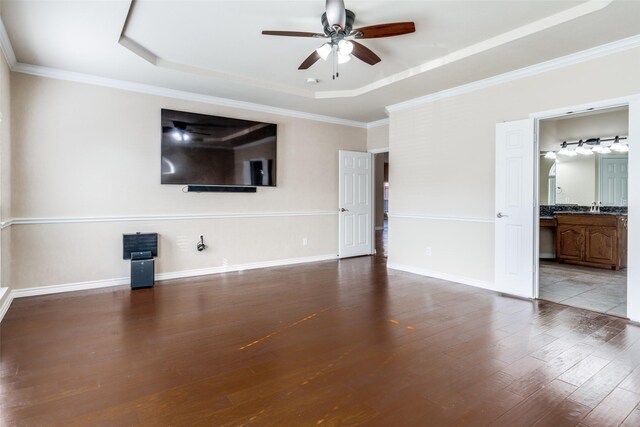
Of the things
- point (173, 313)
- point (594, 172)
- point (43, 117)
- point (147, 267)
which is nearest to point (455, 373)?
point (173, 313)

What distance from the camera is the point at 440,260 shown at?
502cm

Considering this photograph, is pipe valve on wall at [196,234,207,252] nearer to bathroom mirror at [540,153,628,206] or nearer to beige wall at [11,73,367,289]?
beige wall at [11,73,367,289]

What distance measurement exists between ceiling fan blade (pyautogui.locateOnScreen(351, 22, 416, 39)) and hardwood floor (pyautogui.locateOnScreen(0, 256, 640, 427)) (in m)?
2.51

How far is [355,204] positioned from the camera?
6746mm

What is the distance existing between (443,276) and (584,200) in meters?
3.66

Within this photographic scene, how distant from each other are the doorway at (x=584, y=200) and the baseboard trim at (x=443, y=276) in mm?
911

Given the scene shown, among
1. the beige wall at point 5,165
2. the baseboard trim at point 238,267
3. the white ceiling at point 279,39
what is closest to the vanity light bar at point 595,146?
the white ceiling at point 279,39

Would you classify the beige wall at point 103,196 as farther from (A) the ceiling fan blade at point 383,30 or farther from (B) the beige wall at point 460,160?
(A) the ceiling fan blade at point 383,30

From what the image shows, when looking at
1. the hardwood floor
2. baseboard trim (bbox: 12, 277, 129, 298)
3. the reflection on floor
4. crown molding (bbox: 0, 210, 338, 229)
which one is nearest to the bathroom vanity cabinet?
the reflection on floor

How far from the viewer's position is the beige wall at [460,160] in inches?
142

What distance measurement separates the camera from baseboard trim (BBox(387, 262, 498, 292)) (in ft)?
14.6

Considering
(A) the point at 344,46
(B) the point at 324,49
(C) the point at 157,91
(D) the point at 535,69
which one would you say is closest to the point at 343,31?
(A) the point at 344,46

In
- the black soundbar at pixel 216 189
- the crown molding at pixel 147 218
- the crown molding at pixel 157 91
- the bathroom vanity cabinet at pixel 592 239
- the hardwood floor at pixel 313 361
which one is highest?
the crown molding at pixel 157 91

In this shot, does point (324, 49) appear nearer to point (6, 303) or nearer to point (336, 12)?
point (336, 12)
